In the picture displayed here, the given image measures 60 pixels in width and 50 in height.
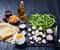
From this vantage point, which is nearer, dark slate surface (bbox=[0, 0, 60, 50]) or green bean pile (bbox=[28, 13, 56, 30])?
green bean pile (bbox=[28, 13, 56, 30])

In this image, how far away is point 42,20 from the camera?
1.67 meters

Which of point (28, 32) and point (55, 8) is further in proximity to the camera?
point (55, 8)

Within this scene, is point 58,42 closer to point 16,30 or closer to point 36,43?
point 36,43

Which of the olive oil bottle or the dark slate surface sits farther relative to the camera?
the dark slate surface

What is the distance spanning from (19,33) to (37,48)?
179mm

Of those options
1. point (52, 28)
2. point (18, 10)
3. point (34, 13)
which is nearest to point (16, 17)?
point (18, 10)

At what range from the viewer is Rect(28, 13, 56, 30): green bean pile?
5.36ft

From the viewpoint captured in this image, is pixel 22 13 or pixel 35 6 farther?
pixel 35 6

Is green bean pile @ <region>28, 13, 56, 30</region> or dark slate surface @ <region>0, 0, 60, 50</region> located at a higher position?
dark slate surface @ <region>0, 0, 60, 50</region>

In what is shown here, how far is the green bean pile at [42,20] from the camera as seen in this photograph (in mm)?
1633

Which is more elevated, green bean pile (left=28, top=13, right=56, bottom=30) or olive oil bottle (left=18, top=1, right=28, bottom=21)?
olive oil bottle (left=18, top=1, right=28, bottom=21)

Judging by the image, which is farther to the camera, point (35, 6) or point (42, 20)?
point (35, 6)

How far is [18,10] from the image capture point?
1686mm

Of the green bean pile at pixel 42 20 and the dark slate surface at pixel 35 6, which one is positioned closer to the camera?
the green bean pile at pixel 42 20
